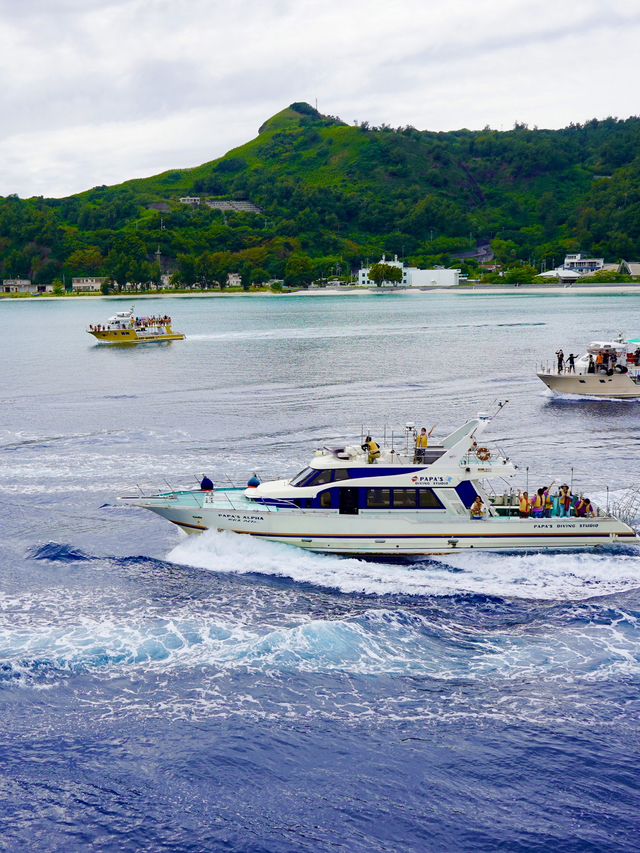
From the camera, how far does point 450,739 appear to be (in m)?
22.3

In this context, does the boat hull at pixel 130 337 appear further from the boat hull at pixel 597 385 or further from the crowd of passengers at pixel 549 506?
the crowd of passengers at pixel 549 506

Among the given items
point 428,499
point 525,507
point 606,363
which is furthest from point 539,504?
point 606,363

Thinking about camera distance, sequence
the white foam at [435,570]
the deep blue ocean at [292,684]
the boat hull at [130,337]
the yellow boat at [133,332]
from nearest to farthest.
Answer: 1. the deep blue ocean at [292,684]
2. the white foam at [435,570]
3. the boat hull at [130,337]
4. the yellow boat at [133,332]

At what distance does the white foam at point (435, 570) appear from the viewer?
103 feet

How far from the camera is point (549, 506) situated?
3381 centimetres

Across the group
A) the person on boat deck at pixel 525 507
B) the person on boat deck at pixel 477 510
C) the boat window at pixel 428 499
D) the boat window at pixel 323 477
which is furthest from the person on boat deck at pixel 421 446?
the person on boat deck at pixel 525 507

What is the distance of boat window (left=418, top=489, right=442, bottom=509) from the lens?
33344mm

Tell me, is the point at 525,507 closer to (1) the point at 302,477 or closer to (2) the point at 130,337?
(1) the point at 302,477

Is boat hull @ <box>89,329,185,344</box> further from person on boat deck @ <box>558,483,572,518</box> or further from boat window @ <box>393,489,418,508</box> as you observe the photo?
person on boat deck @ <box>558,483,572,518</box>

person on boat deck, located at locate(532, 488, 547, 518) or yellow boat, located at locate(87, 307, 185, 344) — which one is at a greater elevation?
yellow boat, located at locate(87, 307, 185, 344)

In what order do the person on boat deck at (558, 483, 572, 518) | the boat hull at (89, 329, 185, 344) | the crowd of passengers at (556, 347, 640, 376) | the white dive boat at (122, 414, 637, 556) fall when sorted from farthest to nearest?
the boat hull at (89, 329, 185, 344) < the crowd of passengers at (556, 347, 640, 376) < the person on boat deck at (558, 483, 572, 518) < the white dive boat at (122, 414, 637, 556)

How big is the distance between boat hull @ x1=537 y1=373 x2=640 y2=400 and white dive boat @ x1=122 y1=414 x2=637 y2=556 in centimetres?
4125

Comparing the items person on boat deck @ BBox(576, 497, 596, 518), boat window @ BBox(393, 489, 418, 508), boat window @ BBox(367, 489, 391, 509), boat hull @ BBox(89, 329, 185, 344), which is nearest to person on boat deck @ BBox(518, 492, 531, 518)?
person on boat deck @ BBox(576, 497, 596, 518)

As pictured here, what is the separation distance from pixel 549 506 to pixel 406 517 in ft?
18.0
